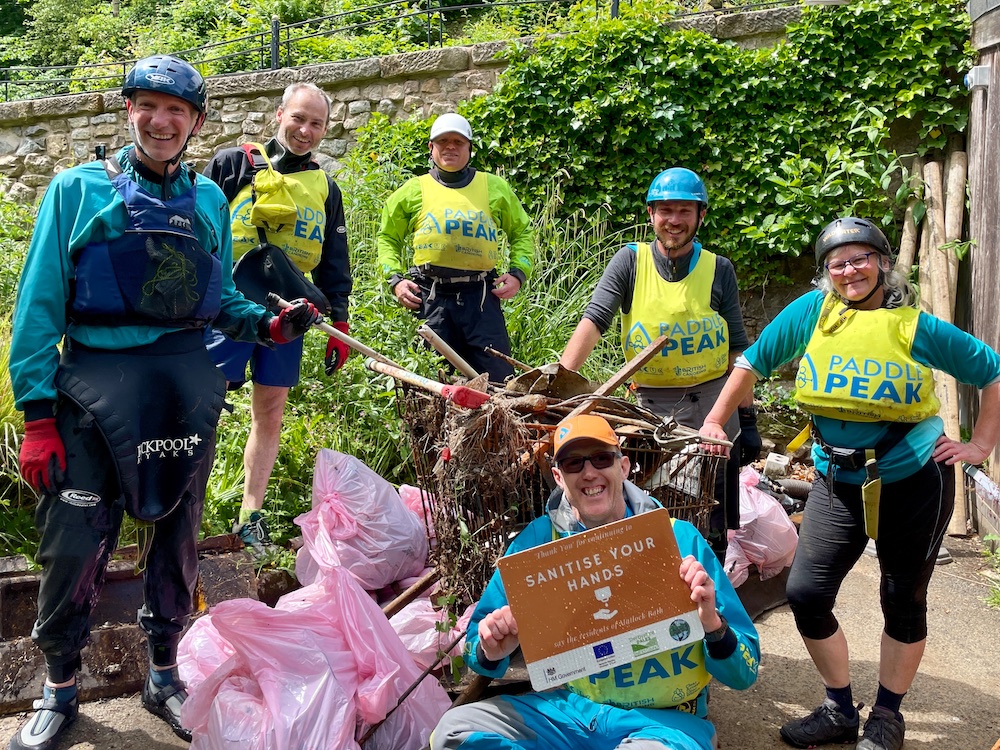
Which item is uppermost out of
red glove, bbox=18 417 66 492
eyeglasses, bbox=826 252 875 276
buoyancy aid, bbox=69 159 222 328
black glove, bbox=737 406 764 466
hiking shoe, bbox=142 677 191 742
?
buoyancy aid, bbox=69 159 222 328

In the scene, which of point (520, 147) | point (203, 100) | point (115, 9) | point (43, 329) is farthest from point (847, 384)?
point (115, 9)

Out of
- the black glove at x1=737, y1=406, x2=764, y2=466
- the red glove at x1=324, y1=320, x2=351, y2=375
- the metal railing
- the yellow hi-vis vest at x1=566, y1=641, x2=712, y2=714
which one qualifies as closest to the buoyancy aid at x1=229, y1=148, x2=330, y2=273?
the red glove at x1=324, y1=320, x2=351, y2=375

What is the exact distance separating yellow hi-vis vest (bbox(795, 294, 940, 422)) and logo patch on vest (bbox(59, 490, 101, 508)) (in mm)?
2218

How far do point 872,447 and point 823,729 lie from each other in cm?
96

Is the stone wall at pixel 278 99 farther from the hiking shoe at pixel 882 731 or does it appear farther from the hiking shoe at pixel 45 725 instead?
the hiking shoe at pixel 45 725

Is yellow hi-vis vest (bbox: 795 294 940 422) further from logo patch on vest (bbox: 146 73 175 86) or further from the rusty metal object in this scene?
logo patch on vest (bbox: 146 73 175 86)

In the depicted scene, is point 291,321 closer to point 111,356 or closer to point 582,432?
point 111,356

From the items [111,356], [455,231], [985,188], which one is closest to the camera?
[111,356]

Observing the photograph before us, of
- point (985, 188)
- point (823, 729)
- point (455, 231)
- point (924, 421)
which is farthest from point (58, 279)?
point (985, 188)

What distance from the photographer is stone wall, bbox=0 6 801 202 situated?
797 centimetres

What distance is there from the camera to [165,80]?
8.95 ft

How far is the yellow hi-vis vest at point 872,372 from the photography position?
2934 millimetres

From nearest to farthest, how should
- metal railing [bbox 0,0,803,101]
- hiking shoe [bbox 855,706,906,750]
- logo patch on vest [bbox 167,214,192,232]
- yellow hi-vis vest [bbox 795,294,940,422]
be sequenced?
logo patch on vest [bbox 167,214,192,232]
yellow hi-vis vest [bbox 795,294,940,422]
hiking shoe [bbox 855,706,906,750]
metal railing [bbox 0,0,803,101]

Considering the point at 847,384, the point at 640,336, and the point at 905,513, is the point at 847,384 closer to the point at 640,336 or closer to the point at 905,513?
the point at 905,513
